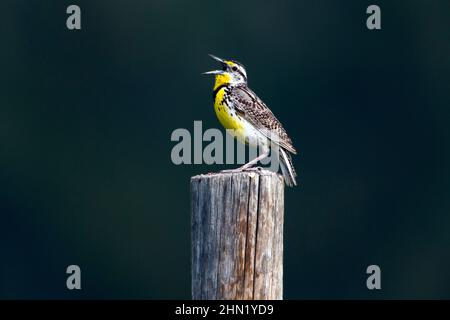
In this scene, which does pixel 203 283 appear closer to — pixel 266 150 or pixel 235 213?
pixel 235 213

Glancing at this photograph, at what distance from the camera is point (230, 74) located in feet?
22.8

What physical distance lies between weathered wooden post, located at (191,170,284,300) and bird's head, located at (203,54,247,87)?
1.83 metres

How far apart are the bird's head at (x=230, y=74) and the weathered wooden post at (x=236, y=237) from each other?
1829 mm

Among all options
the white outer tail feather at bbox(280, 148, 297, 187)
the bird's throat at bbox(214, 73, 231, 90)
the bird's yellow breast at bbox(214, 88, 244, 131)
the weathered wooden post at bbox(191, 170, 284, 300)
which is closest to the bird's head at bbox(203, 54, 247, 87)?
the bird's throat at bbox(214, 73, 231, 90)

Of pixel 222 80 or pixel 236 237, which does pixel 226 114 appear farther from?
pixel 236 237

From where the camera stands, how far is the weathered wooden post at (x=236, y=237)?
5082 mm

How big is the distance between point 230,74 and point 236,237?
202cm

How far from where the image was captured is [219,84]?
6898 millimetres

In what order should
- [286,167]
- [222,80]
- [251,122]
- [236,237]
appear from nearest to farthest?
[236,237] < [286,167] < [251,122] < [222,80]

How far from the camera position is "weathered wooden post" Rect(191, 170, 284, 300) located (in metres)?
5.08

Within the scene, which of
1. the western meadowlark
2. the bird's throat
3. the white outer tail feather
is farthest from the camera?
the bird's throat

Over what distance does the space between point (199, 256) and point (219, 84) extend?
194 centimetres

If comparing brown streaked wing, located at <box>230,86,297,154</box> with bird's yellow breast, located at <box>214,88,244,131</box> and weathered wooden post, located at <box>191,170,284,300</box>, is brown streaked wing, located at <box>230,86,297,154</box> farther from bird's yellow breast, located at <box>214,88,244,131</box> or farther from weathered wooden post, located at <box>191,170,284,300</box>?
weathered wooden post, located at <box>191,170,284,300</box>

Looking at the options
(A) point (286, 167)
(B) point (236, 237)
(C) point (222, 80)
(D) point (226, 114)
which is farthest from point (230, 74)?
(B) point (236, 237)
